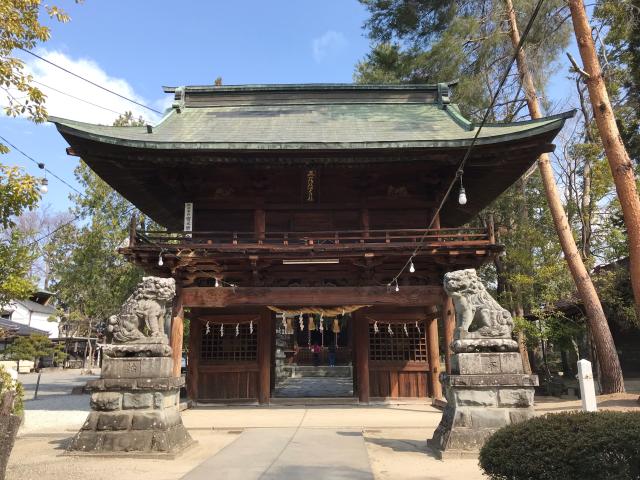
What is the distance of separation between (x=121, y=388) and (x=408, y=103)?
13.7 m

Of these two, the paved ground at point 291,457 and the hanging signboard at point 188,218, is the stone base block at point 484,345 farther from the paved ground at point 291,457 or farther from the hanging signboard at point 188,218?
the hanging signboard at point 188,218

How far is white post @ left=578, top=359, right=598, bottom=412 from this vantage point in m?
9.37

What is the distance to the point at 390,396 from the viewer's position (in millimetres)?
13742

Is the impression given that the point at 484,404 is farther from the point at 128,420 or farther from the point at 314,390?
the point at 314,390

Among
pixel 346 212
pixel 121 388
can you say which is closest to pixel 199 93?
pixel 346 212

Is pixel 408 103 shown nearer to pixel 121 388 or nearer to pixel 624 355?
pixel 121 388

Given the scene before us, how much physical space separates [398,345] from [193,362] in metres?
6.40

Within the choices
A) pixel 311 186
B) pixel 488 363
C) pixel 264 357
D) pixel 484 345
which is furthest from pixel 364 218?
pixel 488 363

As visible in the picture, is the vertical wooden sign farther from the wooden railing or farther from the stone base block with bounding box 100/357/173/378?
the stone base block with bounding box 100/357/173/378

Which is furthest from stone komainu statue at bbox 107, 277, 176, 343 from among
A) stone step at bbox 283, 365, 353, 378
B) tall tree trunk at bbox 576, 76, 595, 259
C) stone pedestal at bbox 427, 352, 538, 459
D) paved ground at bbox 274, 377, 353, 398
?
stone step at bbox 283, 365, 353, 378

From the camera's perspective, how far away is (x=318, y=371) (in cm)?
2856

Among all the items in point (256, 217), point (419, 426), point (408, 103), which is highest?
point (408, 103)

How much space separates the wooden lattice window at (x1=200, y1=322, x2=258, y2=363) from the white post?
344 inches

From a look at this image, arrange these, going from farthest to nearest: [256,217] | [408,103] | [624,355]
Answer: [624,355]
[408,103]
[256,217]
